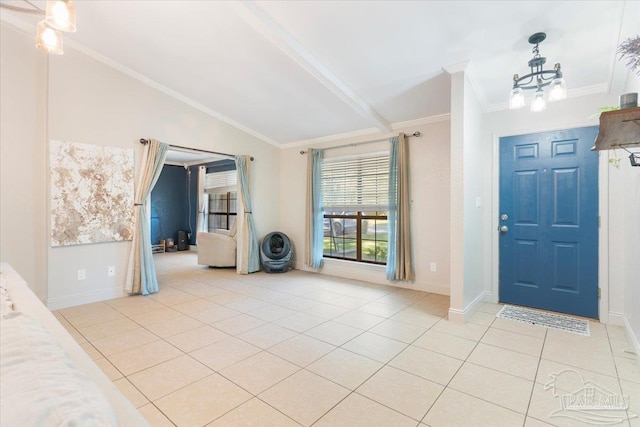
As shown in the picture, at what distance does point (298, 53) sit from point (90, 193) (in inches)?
118

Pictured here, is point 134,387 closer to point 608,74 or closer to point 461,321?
point 461,321

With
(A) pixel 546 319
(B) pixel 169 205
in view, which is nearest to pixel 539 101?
(A) pixel 546 319

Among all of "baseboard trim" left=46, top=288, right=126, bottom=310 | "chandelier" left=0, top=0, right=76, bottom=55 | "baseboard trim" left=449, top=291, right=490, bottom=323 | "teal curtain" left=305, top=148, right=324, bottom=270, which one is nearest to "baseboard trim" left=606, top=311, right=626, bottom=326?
"baseboard trim" left=449, top=291, right=490, bottom=323

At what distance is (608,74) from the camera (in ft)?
9.27

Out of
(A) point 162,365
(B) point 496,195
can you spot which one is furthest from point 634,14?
(A) point 162,365

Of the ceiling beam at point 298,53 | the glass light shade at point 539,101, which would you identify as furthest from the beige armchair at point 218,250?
the glass light shade at point 539,101

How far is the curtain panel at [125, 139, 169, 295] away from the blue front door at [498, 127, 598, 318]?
4.43 metres

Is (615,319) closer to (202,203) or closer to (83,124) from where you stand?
(83,124)

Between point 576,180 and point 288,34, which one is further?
point 576,180

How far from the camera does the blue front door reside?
3119mm

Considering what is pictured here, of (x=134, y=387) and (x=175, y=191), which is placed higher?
(x=175, y=191)

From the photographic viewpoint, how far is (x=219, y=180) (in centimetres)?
757

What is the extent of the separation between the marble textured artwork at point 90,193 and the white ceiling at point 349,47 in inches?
47.2

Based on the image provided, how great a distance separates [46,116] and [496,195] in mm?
5238
